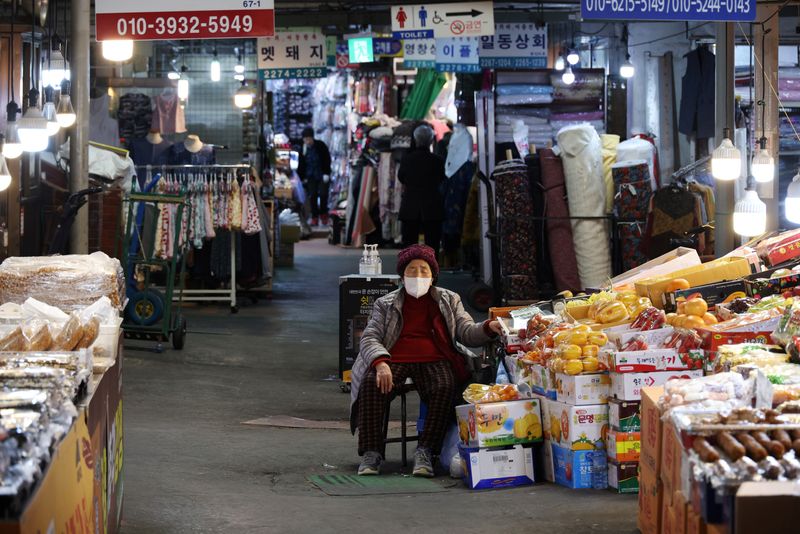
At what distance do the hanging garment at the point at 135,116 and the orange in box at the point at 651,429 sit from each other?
13.9 m

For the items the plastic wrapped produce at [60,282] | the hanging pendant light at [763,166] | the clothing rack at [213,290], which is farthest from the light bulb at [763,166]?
the clothing rack at [213,290]

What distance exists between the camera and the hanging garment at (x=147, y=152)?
17.8 meters

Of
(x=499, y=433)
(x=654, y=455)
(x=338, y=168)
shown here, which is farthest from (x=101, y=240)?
(x=338, y=168)

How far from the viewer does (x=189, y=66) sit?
22141 mm

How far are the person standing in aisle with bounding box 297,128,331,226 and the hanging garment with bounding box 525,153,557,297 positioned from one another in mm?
14146

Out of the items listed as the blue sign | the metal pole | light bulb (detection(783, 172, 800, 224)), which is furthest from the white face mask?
the blue sign

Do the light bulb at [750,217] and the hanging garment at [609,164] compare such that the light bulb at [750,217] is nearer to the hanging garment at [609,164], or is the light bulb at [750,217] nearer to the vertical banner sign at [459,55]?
the hanging garment at [609,164]

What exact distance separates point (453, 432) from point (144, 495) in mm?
1978

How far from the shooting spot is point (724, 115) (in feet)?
37.8

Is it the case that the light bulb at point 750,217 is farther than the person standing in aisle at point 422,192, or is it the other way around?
the person standing in aisle at point 422,192

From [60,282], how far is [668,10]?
4.79 metres

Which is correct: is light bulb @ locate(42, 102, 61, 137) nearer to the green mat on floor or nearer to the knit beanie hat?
the knit beanie hat

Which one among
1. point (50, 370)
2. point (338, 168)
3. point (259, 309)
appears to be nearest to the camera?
point (50, 370)

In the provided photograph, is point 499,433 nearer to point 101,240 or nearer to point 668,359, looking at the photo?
point 668,359
